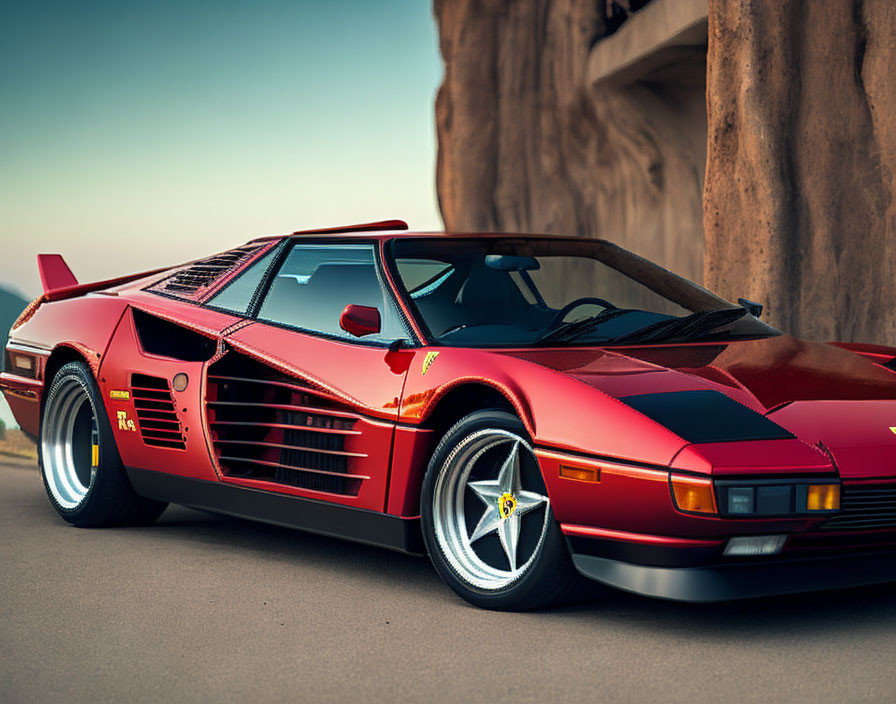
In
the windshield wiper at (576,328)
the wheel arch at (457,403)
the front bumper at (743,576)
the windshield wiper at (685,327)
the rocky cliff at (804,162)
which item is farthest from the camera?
the rocky cliff at (804,162)

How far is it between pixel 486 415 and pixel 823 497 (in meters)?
1.05

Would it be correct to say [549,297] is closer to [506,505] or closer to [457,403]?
[457,403]

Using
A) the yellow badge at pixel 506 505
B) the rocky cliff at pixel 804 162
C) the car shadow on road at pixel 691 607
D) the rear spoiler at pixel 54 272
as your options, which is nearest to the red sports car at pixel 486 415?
the yellow badge at pixel 506 505

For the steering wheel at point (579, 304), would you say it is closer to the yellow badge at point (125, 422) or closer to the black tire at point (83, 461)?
the yellow badge at point (125, 422)

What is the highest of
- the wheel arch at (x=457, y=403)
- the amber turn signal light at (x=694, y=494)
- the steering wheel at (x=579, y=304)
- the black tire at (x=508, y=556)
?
the steering wheel at (x=579, y=304)

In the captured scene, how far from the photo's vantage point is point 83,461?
5.95 m

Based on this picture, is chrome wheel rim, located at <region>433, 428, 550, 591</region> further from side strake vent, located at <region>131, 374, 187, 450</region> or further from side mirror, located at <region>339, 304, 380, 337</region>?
side strake vent, located at <region>131, 374, 187, 450</region>

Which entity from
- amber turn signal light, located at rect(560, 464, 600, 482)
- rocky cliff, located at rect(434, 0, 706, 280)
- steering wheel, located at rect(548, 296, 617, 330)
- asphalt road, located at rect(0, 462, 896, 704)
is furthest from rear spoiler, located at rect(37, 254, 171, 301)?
rocky cliff, located at rect(434, 0, 706, 280)

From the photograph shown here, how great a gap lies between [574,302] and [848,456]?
150 centimetres

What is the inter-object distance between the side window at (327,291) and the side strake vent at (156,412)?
1.87 ft

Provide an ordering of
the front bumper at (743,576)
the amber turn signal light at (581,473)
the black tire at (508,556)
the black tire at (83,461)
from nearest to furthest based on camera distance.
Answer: the front bumper at (743,576)
the amber turn signal light at (581,473)
the black tire at (508,556)
the black tire at (83,461)

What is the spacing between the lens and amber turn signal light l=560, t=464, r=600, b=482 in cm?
360

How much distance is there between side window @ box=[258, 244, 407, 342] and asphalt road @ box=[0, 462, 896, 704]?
2.97 feet

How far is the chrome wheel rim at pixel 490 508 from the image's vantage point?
390cm
